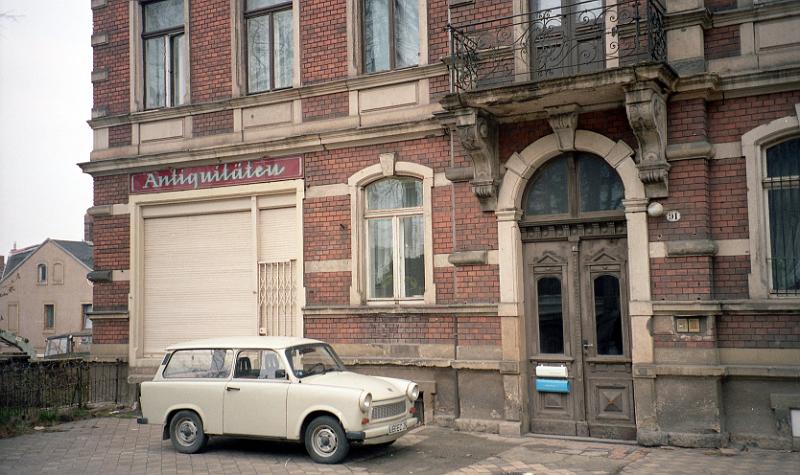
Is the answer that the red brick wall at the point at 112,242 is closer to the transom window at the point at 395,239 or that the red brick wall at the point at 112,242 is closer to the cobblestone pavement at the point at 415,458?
Answer: the cobblestone pavement at the point at 415,458

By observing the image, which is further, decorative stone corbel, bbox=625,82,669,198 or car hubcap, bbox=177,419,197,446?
car hubcap, bbox=177,419,197,446

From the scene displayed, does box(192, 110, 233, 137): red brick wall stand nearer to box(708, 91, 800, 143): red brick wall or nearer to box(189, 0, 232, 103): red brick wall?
box(189, 0, 232, 103): red brick wall

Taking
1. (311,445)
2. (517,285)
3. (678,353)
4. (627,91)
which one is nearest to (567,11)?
(627,91)

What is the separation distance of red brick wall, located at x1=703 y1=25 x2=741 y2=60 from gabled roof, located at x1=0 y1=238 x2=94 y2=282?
4924cm

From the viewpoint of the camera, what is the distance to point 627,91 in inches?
410

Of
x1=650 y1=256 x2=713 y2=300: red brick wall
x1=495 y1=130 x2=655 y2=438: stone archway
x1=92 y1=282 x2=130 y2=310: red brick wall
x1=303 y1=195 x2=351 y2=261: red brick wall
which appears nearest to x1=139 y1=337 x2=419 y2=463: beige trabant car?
x1=495 y1=130 x2=655 y2=438: stone archway

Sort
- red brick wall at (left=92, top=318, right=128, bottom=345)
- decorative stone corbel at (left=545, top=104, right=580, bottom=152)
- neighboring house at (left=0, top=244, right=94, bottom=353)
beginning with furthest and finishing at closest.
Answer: neighboring house at (left=0, top=244, right=94, bottom=353)
red brick wall at (left=92, top=318, right=128, bottom=345)
decorative stone corbel at (left=545, top=104, right=580, bottom=152)

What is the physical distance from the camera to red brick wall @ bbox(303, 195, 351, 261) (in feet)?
44.4

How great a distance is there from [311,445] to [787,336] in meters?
5.98

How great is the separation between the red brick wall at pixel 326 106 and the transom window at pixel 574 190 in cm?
351

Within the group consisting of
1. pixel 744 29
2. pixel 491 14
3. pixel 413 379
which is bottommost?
pixel 413 379

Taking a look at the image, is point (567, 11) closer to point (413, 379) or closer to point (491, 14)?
point (491, 14)

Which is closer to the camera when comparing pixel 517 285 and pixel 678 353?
pixel 678 353

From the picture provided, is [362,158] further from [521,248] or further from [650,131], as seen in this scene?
[650,131]
